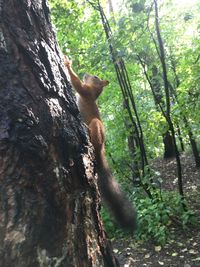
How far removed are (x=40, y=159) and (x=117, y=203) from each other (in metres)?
1.62

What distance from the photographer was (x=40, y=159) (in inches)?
53.8

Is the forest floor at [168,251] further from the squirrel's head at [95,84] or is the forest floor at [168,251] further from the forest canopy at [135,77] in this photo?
the squirrel's head at [95,84]

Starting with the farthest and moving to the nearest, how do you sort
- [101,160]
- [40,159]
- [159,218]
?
[159,218] → [101,160] → [40,159]

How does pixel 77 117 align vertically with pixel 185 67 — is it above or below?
below

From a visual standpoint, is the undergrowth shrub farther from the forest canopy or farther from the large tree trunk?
the large tree trunk

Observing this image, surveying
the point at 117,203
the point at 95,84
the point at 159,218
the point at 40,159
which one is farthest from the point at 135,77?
the point at 40,159

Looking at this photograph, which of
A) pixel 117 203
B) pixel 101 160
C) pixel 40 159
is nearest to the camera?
pixel 40 159

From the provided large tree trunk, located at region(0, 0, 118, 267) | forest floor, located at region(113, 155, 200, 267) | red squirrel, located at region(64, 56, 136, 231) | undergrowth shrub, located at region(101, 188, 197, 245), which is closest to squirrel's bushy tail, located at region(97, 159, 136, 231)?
red squirrel, located at region(64, 56, 136, 231)

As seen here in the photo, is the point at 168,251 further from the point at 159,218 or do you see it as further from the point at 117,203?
the point at 117,203

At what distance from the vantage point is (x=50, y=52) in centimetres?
166

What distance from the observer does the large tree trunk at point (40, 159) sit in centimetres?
129

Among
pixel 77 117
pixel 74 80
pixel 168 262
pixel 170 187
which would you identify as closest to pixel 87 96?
pixel 74 80

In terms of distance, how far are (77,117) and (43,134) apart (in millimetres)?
308

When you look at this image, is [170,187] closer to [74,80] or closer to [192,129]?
[192,129]
